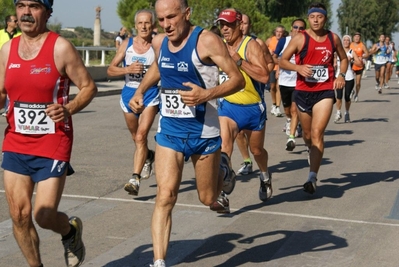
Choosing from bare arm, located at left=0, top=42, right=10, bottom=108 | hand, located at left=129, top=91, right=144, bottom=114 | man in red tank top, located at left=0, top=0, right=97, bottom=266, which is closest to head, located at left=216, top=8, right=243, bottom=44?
hand, located at left=129, top=91, right=144, bottom=114

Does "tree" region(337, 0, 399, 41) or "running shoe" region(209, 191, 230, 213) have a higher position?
"running shoe" region(209, 191, 230, 213)

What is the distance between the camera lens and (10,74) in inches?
214

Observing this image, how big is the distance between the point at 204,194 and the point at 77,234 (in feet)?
3.40

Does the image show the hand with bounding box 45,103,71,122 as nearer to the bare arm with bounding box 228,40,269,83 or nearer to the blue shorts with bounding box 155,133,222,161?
the blue shorts with bounding box 155,133,222,161

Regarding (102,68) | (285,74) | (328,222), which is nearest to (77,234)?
(328,222)

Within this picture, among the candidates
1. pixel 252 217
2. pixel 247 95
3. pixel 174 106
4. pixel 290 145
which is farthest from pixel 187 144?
pixel 290 145

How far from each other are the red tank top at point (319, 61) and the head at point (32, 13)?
14.7 ft

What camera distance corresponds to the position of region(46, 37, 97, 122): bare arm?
537cm

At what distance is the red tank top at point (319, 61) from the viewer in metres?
9.40

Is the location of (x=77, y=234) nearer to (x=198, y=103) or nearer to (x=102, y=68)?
(x=198, y=103)

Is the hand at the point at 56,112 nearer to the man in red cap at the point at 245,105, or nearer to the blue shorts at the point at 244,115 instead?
the man in red cap at the point at 245,105

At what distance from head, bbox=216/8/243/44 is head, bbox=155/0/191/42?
105 inches

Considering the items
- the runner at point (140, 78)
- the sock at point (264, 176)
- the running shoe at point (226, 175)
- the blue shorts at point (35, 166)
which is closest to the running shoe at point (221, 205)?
the running shoe at point (226, 175)

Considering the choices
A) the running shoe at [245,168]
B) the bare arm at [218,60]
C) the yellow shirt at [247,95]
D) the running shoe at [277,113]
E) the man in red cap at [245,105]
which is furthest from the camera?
the running shoe at [277,113]
